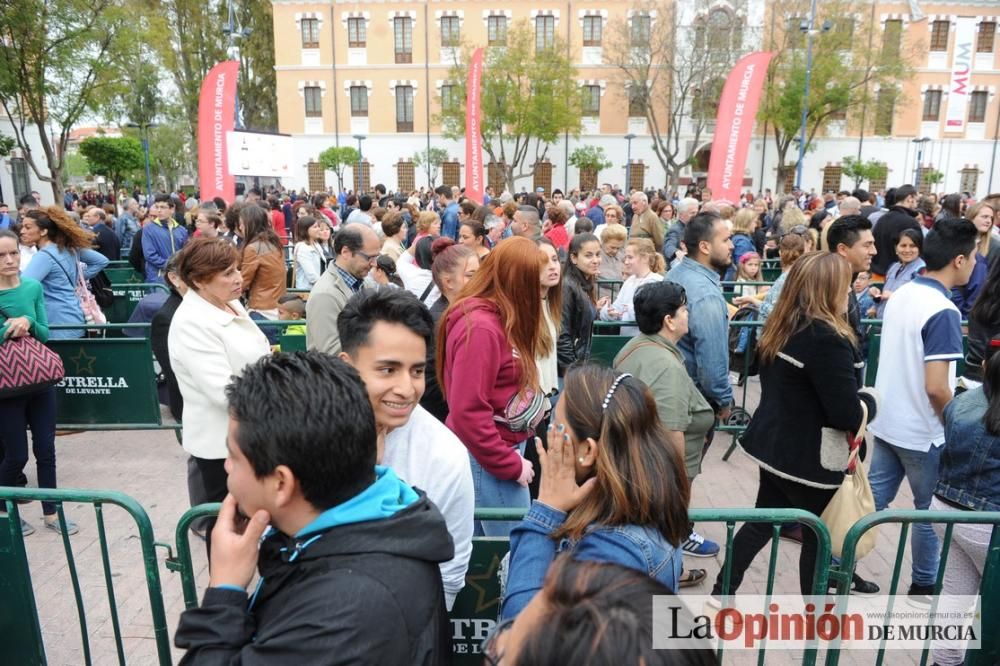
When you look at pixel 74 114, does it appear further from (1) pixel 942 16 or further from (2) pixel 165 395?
(1) pixel 942 16

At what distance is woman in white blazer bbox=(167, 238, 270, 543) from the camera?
3305mm

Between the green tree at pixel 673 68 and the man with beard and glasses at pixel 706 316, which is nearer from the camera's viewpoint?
the man with beard and glasses at pixel 706 316

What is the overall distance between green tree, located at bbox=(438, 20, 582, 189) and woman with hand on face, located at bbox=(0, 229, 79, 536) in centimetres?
3305

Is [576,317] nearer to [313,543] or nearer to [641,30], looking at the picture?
[313,543]

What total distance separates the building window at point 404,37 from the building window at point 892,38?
25.4 meters

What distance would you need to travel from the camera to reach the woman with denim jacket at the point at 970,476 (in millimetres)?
2564

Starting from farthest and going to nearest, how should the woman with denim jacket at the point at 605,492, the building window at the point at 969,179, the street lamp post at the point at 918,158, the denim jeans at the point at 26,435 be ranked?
the building window at the point at 969,179
the street lamp post at the point at 918,158
the denim jeans at the point at 26,435
the woman with denim jacket at the point at 605,492

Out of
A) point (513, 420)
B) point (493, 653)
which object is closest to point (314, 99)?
point (513, 420)

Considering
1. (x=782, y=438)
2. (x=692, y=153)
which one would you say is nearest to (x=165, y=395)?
(x=782, y=438)

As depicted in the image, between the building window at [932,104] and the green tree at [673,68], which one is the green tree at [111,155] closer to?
the green tree at [673,68]

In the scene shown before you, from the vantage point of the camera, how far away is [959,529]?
270cm

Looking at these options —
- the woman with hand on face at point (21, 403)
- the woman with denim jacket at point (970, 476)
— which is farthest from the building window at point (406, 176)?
the woman with denim jacket at point (970, 476)

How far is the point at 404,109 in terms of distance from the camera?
1570 inches

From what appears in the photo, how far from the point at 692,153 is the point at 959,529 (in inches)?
1494
